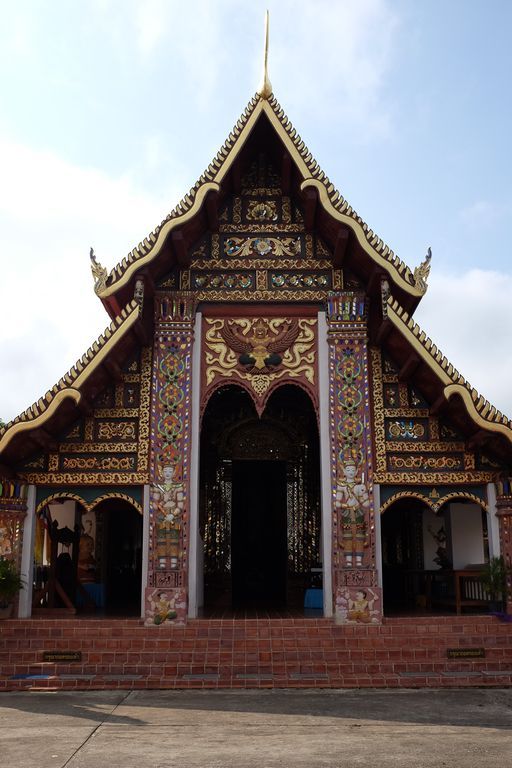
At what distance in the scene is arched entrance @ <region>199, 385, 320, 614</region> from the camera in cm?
1316

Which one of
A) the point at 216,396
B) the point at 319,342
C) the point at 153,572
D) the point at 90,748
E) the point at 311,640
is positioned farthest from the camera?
the point at 216,396

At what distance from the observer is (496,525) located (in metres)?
9.55

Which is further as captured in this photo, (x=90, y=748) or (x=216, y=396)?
(x=216, y=396)

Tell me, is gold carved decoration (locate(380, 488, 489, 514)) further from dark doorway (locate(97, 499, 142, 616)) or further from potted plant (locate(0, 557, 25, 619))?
dark doorway (locate(97, 499, 142, 616))

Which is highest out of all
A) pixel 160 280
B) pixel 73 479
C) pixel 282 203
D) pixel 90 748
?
pixel 282 203

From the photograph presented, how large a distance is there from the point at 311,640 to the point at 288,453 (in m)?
4.97

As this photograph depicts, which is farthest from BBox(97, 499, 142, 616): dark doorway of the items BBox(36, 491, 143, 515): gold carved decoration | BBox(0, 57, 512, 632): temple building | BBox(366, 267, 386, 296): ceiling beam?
BBox(366, 267, 386, 296): ceiling beam

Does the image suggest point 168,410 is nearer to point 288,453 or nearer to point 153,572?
point 153,572

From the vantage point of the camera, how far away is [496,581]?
9.21 m

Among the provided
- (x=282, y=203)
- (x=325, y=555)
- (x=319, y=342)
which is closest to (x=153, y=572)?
(x=325, y=555)

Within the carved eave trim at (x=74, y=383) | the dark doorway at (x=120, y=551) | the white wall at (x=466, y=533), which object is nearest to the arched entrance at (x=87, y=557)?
the dark doorway at (x=120, y=551)

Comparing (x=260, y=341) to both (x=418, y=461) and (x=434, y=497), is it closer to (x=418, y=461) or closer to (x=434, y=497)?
(x=418, y=461)

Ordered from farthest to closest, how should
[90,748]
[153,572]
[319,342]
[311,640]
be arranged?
1. [319,342]
2. [153,572]
3. [311,640]
4. [90,748]

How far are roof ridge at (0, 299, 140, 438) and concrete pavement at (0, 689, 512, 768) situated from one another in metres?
3.11
